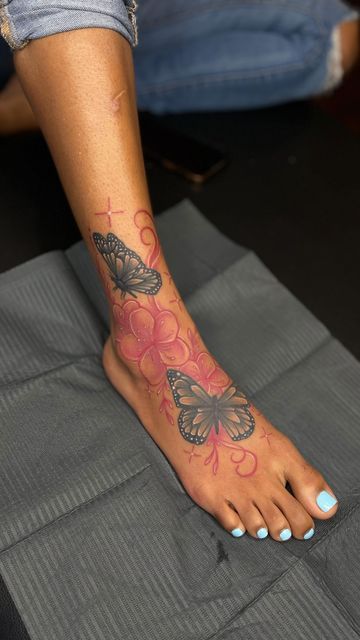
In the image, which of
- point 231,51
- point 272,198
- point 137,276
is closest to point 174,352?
point 137,276

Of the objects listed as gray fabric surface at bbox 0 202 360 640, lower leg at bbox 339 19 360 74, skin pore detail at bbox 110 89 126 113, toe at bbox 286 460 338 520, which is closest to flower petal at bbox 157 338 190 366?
gray fabric surface at bbox 0 202 360 640

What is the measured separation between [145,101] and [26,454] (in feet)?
3.04

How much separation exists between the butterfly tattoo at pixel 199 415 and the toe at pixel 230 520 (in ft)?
0.32

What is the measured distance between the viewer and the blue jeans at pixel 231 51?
1.32m

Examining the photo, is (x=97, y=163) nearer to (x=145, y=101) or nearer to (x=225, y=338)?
(x=225, y=338)

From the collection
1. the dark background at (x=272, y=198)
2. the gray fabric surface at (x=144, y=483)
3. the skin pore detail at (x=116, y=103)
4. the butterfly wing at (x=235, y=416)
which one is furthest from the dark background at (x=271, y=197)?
the skin pore detail at (x=116, y=103)

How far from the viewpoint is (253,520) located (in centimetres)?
83

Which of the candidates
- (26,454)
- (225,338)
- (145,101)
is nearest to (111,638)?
(26,454)

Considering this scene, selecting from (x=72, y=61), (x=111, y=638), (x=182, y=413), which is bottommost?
(x=111, y=638)

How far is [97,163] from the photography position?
818 millimetres

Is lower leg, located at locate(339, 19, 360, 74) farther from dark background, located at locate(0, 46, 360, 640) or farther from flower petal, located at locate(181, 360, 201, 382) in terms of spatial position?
flower petal, located at locate(181, 360, 201, 382)

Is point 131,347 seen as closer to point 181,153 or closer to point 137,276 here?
point 137,276

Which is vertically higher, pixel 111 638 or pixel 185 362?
pixel 185 362

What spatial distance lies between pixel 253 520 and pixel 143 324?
0.31 m
